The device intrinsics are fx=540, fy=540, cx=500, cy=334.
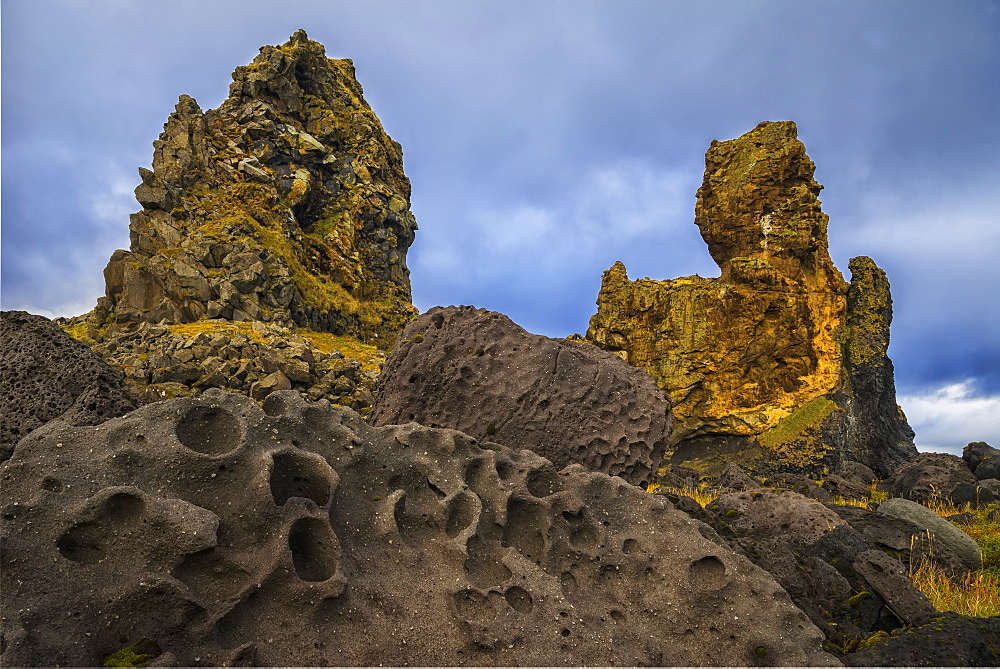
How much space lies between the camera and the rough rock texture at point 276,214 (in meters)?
41.4

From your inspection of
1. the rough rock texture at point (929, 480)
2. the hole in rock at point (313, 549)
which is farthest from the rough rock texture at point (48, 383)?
the rough rock texture at point (929, 480)

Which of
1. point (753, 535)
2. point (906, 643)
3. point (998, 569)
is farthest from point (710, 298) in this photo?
Answer: point (906, 643)

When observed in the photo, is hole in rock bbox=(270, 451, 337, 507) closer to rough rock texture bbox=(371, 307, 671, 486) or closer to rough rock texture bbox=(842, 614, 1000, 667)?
rough rock texture bbox=(842, 614, 1000, 667)

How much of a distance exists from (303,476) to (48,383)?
15.6 feet

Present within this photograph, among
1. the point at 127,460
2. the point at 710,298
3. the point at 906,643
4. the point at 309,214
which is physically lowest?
the point at 906,643

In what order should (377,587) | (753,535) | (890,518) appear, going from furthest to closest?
(890,518) < (753,535) < (377,587)

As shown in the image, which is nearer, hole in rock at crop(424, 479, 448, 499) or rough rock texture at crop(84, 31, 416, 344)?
hole in rock at crop(424, 479, 448, 499)

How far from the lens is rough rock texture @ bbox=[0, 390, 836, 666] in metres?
3.78

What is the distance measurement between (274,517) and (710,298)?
96.7ft

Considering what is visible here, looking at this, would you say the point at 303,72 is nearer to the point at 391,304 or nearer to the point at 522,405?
the point at 391,304

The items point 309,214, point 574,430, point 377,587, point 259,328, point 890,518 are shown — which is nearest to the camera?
point 377,587

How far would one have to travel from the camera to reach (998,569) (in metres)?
9.98

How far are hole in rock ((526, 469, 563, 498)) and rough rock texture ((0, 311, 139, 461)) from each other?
5.02 meters

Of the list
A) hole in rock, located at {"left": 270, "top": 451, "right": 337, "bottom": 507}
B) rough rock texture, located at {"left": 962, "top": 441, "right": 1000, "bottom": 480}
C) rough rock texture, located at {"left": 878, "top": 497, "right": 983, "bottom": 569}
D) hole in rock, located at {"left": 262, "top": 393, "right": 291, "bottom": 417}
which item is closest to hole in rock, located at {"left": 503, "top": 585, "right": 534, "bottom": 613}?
hole in rock, located at {"left": 270, "top": 451, "right": 337, "bottom": 507}
